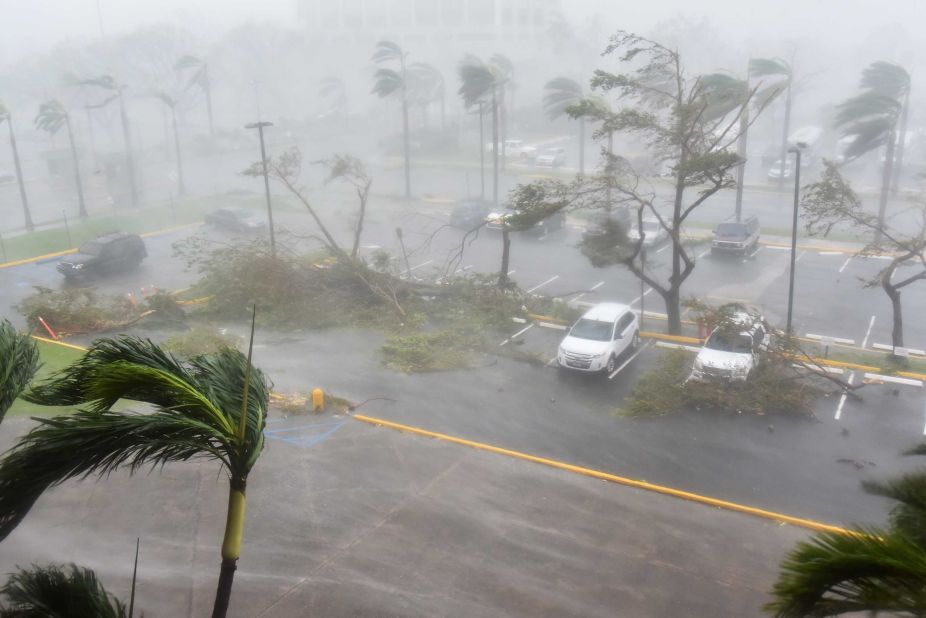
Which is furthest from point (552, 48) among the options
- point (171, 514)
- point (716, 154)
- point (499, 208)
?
point (171, 514)

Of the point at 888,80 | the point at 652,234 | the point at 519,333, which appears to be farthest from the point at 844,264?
the point at 519,333

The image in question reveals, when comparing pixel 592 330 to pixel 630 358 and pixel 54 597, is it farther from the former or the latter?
pixel 54 597

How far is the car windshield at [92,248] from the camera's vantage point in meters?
29.6

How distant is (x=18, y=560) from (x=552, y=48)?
90.5 meters

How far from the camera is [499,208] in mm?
37062

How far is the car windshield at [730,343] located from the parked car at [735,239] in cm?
1241

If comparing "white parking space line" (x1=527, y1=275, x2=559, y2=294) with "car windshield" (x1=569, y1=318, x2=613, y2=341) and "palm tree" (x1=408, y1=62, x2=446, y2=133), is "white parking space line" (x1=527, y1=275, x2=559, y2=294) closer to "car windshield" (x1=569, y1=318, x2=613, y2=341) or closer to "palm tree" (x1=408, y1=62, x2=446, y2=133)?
"car windshield" (x1=569, y1=318, x2=613, y2=341)

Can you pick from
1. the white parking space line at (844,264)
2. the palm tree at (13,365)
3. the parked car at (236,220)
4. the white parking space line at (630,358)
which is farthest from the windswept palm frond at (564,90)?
the palm tree at (13,365)

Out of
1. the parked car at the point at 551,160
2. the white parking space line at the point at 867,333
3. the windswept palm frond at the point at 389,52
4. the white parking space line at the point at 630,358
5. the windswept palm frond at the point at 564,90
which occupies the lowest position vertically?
the white parking space line at the point at 867,333

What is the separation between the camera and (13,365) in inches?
275

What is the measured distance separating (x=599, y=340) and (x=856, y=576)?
1556cm

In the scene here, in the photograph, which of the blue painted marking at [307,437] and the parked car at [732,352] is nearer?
the blue painted marking at [307,437]

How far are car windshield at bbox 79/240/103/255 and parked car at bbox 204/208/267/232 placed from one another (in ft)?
25.8

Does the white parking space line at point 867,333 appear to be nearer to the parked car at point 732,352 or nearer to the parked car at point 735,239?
the parked car at point 732,352
